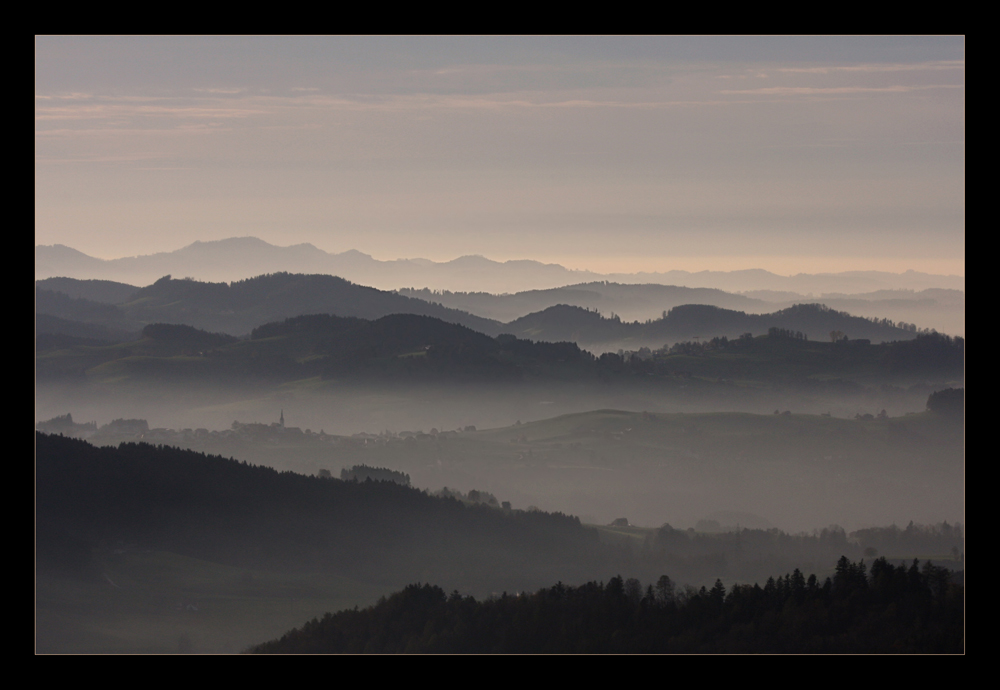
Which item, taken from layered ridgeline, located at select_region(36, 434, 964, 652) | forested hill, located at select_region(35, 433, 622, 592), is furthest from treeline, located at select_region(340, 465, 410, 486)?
forested hill, located at select_region(35, 433, 622, 592)

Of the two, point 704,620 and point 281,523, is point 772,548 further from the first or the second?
point 704,620

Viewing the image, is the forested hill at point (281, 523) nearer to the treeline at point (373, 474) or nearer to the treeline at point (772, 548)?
the treeline at point (772, 548)

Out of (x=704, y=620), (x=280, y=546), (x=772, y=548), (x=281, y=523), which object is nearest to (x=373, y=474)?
(x=281, y=523)

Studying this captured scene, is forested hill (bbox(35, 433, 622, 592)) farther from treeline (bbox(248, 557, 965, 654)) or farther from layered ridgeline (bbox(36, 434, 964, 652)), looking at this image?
treeline (bbox(248, 557, 965, 654))
